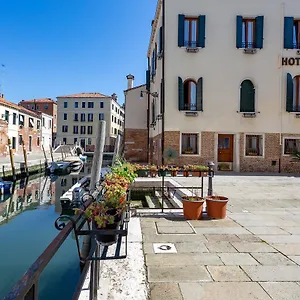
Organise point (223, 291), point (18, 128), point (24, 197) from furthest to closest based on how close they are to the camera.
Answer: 1. point (18, 128)
2. point (24, 197)
3. point (223, 291)

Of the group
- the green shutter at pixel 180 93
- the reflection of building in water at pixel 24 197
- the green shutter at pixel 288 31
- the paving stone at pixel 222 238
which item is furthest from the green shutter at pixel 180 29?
the paving stone at pixel 222 238

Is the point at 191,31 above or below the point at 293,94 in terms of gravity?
above

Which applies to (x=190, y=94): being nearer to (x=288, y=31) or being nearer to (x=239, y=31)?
(x=239, y=31)

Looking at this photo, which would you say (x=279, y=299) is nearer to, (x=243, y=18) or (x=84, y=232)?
(x=84, y=232)

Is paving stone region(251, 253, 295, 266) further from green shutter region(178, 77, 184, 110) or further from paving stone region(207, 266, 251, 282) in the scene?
green shutter region(178, 77, 184, 110)

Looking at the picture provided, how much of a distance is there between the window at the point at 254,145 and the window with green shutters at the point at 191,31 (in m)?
5.05

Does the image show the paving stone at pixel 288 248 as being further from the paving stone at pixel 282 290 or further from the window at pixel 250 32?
the window at pixel 250 32

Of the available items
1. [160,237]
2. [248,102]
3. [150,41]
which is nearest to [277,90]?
[248,102]

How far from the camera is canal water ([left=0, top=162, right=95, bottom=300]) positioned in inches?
195

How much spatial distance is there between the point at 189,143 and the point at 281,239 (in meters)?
9.93

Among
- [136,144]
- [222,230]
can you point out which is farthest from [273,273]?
[136,144]

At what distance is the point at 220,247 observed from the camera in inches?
147

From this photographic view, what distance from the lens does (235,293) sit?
2.57m

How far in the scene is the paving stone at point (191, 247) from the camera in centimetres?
361
